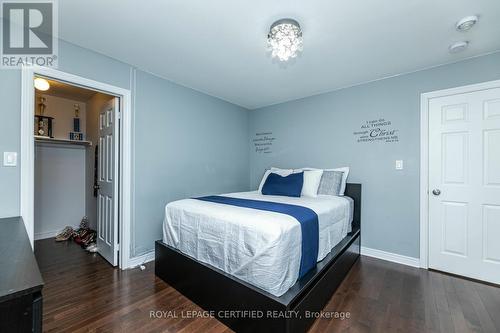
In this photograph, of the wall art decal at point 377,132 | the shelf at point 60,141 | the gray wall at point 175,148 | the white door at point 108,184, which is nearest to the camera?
the white door at point 108,184

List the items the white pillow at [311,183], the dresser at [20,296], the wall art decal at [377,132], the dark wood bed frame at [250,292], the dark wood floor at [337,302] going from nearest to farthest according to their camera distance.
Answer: the dresser at [20,296]
the dark wood bed frame at [250,292]
the dark wood floor at [337,302]
the wall art decal at [377,132]
the white pillow at [311,183]

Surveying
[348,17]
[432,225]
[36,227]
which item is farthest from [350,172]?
[36,227]

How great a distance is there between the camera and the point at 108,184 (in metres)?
2.85

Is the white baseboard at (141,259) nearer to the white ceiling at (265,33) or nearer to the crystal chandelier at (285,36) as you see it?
the white ceiling at (265,33)

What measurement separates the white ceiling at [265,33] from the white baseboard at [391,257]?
90.2 inches

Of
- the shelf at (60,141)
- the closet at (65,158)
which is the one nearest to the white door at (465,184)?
the closet at (65,158)

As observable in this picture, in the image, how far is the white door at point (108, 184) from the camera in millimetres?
2680

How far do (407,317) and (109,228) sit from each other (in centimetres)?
317

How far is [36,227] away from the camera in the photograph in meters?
3.53

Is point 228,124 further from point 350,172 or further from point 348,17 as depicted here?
point 348,17

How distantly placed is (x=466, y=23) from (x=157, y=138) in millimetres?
3256

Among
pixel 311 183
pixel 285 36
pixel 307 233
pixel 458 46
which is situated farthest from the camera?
pixel 311 183

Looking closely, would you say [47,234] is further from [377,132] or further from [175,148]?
[377,132]

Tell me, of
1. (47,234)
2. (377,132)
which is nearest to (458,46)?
(377,132)
